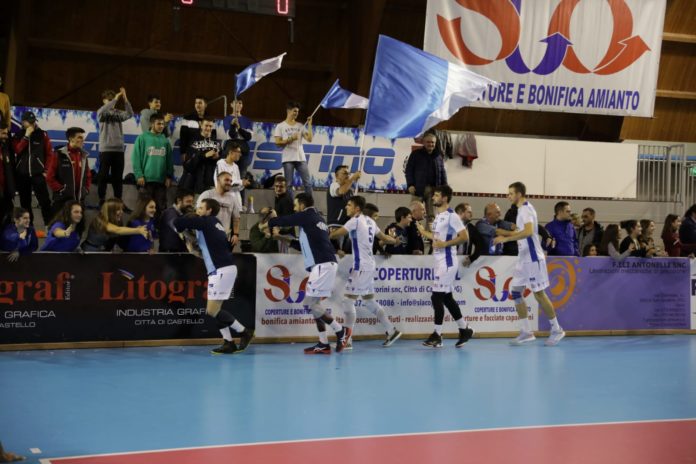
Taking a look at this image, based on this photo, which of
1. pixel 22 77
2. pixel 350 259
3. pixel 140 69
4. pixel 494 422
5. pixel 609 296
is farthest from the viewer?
pixel 140 69

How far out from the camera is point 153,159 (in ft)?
49.8

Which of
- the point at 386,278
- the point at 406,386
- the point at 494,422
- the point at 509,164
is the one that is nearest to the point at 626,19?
the point at 509,164

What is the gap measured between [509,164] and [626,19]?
4.33m

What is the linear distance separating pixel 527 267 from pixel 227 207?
5.03 metres

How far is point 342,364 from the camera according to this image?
12.0 m

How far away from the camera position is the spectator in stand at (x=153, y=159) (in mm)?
15164

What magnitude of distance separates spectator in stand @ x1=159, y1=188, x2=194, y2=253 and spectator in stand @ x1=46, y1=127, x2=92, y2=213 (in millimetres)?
1612

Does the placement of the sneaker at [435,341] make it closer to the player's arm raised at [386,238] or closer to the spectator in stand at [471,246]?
the player's arm raised at [386,238]

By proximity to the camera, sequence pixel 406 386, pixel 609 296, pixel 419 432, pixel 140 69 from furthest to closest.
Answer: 1. pixel 140 69
2. pixel 609 296
3. pixel 406 386
4. pixel 419 432

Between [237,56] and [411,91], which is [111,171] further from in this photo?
[237,56]

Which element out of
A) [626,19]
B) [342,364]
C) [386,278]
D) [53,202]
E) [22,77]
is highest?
[626,19]

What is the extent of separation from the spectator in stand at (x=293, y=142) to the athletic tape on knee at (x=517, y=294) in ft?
13.5

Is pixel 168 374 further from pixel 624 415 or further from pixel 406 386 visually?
pixel 624 415

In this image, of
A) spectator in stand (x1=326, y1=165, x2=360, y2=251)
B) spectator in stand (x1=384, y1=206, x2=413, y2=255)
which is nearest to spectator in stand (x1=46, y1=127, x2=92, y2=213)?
spectator in stand (x1=326, y1=165, x2=360, y2=251)
